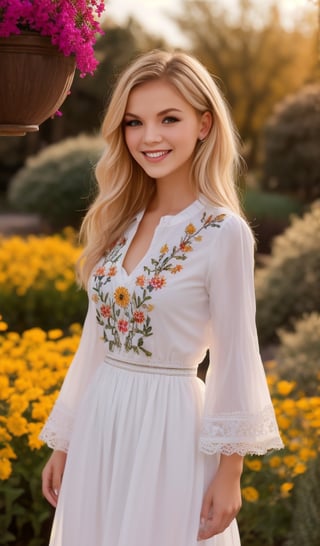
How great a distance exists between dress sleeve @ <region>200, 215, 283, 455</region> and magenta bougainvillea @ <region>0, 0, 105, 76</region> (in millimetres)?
573

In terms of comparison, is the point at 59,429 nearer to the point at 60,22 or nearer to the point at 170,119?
the point at 170,119

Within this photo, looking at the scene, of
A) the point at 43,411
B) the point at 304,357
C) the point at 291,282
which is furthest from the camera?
the point at 291,282

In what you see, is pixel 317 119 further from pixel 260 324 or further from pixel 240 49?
pixel 240 49

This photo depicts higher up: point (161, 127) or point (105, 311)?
point (161, 127)

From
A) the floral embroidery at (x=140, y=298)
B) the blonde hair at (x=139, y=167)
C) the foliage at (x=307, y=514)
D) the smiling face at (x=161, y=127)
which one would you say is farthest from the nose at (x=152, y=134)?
the foliage at (x=307, y=514)

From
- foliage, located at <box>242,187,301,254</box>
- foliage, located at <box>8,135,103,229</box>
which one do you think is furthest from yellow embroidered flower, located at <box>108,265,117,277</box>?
foliage, located at <box>242,187,301,254</box>

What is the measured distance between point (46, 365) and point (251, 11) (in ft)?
109

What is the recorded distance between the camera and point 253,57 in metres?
35.7

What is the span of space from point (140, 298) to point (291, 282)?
18.5ft

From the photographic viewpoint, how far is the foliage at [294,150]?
1678cm

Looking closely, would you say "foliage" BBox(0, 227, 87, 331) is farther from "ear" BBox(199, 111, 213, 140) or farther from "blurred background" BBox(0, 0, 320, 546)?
"ear" BBox(199, 111, 213, 140)

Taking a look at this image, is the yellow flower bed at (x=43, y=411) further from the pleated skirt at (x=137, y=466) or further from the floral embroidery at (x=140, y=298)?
the floral embroidery at (x=140, y=298)

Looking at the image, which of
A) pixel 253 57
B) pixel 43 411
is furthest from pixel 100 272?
pixel 253 57

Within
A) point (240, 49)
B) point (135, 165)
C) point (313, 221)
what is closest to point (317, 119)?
point (313, 221)
